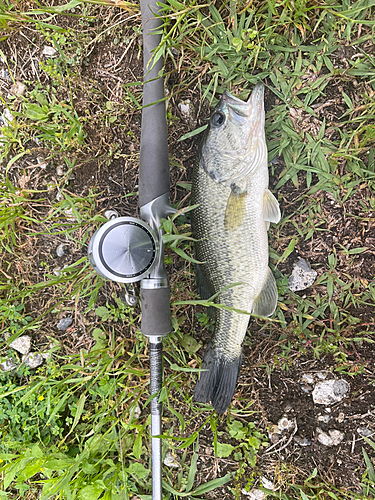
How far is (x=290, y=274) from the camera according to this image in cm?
220

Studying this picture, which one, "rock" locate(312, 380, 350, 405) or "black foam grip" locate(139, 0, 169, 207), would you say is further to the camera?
"rock" locate(312, 380, 350, 405)

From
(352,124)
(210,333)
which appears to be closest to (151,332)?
(210,333)

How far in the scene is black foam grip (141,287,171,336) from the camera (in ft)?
6.12

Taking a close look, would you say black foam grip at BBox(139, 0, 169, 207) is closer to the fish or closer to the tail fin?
the fish

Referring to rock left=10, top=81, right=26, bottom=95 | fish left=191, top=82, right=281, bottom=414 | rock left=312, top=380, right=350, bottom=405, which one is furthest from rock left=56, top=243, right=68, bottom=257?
rock left=312, top=380, right=350, bottom=405

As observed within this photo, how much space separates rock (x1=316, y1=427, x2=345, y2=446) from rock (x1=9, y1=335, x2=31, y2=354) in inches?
85.9

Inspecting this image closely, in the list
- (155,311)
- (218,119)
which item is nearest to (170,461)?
(155,311)

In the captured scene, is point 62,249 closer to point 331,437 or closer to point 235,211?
point 235,211

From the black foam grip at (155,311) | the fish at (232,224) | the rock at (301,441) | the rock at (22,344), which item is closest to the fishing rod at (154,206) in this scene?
the black foam grip at (155,311)

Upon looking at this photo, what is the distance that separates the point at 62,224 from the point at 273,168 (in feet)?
4.97

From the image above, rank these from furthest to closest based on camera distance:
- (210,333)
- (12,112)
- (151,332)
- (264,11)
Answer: (12,112), (210,333), (264,11), (151,332)

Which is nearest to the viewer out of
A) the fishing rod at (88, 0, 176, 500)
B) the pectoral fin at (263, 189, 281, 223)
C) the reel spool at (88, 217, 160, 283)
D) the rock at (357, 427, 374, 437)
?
the reel spool at (88, 217, 160, 283)

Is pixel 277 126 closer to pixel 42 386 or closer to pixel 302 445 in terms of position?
pixel 302 445

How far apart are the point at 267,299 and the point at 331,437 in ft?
3.40
